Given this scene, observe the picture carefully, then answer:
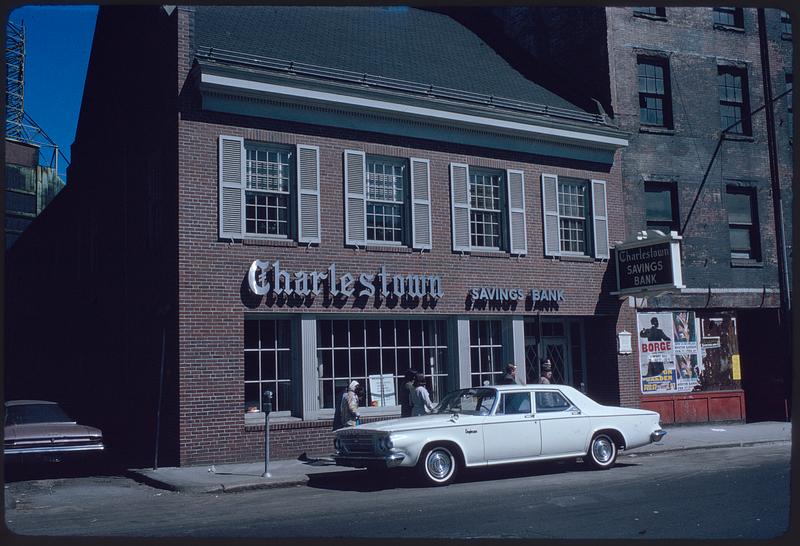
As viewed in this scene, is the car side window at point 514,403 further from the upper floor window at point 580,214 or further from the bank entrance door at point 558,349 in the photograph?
the upper floor window at point 580,214

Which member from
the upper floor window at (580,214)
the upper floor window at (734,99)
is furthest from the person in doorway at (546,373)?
the upper floor window at (734,99)

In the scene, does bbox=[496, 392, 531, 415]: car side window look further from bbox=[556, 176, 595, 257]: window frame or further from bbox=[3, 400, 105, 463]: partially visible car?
bbox=[556, 176, 595, 257]: window frame

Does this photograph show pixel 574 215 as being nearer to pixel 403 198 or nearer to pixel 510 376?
pixel 403 198

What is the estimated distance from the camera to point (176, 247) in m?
15.4

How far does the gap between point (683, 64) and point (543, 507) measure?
16.4 m

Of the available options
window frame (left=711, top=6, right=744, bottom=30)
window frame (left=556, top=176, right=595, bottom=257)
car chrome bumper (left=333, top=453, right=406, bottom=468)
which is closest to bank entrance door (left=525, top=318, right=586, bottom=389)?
window frame (left=556, top=176, right=595, bottom=257)

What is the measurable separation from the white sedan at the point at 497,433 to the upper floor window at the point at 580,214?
6746 mm

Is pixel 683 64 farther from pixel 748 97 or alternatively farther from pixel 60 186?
pixel 60 186

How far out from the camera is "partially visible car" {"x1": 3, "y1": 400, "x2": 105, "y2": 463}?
542 inches

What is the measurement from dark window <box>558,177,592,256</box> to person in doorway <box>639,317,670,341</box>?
2.62m

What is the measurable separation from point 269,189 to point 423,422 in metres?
6.39

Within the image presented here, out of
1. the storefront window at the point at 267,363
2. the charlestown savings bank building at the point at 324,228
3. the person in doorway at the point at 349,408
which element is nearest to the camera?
the person in doorway at the point at 349,408

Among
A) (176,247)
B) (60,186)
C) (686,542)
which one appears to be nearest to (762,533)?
(686,542)

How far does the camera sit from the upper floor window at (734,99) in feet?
76.5
